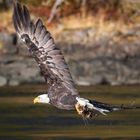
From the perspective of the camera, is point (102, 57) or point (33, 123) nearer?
point (33, 123)

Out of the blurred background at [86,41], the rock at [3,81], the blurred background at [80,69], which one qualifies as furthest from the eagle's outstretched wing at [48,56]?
the blurred background at [86,41]

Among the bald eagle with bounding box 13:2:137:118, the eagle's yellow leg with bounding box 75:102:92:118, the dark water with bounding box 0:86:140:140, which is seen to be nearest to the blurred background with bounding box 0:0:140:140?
the dark water with bounding box 0:86:140:140

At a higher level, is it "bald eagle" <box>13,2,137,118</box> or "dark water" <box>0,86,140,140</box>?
"bald eagle" <box>13,2,137,118</box>

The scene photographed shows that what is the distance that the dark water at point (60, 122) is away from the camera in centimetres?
1982

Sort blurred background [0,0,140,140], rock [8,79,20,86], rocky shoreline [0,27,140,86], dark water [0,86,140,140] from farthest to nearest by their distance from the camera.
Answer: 1. rocky shoreline [0,27,140,86]
2. rock [8,79,20,86]
3. blurred background [0,0,140,140]
4. dark water [0,86,140,140]

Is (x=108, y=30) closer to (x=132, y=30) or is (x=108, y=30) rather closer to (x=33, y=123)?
(x=132, y=30)

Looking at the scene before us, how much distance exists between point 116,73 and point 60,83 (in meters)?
18.4

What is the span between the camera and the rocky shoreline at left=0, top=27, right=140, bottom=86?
35.0 m

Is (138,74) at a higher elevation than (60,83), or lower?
lower

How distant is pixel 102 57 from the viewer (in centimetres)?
3703

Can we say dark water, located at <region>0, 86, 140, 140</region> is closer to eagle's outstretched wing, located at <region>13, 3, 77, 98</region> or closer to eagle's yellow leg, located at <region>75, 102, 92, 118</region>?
eagle's outstretched wing, located at <region>13, 3, 77, 98</region>

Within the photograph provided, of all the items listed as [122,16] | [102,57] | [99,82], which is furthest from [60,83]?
[122,16]

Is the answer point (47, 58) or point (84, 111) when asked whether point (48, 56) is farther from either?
point (84, 111)

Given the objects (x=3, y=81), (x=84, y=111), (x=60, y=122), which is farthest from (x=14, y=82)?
(x=84, y=111)
